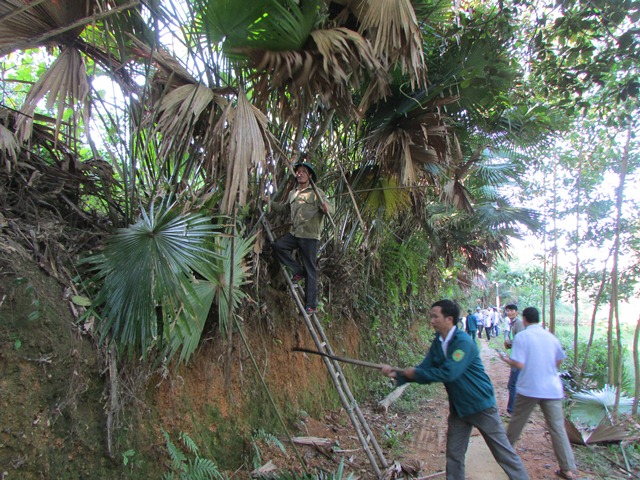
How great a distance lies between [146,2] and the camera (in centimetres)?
305

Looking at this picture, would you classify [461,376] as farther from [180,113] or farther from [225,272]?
[180,113]

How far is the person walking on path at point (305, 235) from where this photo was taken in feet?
13.8

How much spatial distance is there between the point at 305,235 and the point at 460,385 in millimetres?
2095

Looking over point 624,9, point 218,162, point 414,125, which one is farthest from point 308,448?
point 624,9

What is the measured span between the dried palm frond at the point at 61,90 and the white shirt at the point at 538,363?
455 centimetres

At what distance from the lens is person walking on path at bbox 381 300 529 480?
2973mm

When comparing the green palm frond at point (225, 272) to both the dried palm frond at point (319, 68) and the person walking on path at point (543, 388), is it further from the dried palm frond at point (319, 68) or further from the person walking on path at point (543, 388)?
the person walking on path at point (543, 388)

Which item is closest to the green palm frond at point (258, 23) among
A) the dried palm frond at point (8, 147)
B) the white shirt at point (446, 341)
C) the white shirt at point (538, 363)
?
the dried palm frond at point (8, 147)

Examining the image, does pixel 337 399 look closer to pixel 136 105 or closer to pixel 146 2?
pixel 136 105

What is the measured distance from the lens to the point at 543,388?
390 centimetres

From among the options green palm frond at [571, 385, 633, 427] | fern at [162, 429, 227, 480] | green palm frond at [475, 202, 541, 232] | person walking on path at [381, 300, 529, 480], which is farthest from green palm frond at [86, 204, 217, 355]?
green palm frond at [475, 202, 541, 232]

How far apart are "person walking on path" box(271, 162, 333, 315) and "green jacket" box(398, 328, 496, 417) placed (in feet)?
4.94

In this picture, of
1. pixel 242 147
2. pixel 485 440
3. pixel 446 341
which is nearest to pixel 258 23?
pixel 242 147

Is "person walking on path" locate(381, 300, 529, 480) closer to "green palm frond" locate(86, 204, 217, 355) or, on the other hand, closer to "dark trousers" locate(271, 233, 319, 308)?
"dark trousers" locate(271, 233, 319, 308)
